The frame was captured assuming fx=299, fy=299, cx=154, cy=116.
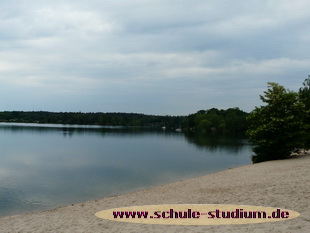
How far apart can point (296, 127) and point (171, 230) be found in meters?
27.6

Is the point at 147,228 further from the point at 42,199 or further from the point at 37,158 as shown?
the point at 37,158

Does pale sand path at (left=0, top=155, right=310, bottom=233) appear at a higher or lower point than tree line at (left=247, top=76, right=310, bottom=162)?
lower

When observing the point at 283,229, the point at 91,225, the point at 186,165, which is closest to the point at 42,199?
the point at 91,225

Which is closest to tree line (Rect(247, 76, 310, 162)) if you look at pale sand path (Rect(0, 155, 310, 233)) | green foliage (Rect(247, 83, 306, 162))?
green foliage (Rect(247, 83, 306, 162))

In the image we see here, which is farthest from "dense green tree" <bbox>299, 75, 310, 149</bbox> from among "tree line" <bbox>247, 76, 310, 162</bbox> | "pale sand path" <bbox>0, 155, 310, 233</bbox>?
"pale sand path" <bbox>0, 155, 310, 233</bbox>

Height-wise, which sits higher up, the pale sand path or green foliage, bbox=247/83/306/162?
green foliage, bbox=247/83/306/162

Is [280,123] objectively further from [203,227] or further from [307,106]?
[203,227]

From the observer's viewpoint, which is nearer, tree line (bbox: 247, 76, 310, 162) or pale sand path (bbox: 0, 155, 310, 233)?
pale sand path (bbox: 0, 155, 310, 233)

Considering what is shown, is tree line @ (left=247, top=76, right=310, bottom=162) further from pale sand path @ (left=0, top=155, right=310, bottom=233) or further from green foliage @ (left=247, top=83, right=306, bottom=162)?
pale sand path @ (left=0, top=155, right=310, bottom=233)

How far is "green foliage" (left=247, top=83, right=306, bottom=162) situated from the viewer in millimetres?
32406

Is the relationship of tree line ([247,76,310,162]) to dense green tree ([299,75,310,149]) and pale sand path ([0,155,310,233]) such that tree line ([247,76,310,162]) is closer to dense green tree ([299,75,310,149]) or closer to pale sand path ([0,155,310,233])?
dense green tree ([299,75,310,149])

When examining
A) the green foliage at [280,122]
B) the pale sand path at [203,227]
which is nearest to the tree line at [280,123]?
the green foliage at [280,122]

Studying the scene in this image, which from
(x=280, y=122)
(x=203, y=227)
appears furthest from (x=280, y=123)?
(x=203, y=227)

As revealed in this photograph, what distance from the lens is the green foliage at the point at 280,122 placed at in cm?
3241
